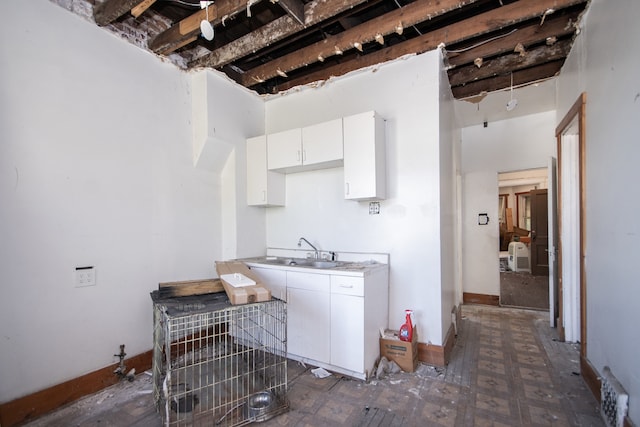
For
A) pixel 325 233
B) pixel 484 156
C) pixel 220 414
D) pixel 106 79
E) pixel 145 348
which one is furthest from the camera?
pixel 484 156

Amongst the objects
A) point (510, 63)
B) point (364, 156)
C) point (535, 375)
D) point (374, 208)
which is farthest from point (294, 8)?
point (535, 375)

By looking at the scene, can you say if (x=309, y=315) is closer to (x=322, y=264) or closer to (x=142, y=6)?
(x=322, y=264)

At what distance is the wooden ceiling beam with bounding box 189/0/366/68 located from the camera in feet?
7.12

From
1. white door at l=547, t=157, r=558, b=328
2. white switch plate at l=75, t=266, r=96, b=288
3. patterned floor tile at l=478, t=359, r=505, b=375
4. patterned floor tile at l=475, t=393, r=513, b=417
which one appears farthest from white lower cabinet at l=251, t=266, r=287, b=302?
white door at l=547, t=157, r=558, b=328

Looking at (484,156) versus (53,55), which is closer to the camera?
(53,55)

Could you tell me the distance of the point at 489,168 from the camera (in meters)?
4.61

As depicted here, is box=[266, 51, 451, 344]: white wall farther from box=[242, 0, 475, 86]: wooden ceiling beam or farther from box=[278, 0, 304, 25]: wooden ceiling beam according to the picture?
box=[278, 0, 304, 25]: wooden ceiling beam

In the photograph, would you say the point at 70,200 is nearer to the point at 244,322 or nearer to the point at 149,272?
the point at 149,272

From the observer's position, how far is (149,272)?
2578 millimetres

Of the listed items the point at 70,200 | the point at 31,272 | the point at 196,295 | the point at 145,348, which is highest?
the point at 70,200

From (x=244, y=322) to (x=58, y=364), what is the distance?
4.46 ft

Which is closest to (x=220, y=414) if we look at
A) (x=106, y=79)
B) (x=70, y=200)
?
(x=70, y=200)

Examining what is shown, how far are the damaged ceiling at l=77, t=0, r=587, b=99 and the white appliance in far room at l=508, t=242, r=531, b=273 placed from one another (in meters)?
5.33

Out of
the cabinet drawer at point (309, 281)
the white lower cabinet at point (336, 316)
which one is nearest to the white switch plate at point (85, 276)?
the white lower cabinet at point (336, 316)
